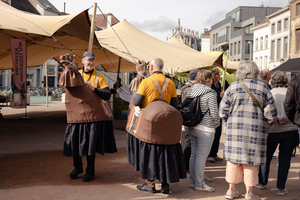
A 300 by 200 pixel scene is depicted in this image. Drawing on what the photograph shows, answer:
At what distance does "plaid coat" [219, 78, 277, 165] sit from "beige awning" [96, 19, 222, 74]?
7599 mm

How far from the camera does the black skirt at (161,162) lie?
4695mm

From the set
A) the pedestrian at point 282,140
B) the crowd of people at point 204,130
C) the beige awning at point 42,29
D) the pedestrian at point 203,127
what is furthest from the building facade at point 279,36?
the pedestrian at point 203,127

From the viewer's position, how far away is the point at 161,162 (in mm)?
4691

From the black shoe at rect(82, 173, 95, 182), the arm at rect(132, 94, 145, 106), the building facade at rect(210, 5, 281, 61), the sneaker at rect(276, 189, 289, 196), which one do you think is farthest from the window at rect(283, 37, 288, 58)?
the arm at rect(132, 94, 145, 106)

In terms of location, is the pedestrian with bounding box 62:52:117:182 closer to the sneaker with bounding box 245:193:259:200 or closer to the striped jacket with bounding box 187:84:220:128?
the striped jacket with bounding box 187:84:220:128

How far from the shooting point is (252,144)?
179 inches

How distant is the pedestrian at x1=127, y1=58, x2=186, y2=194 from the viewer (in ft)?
15.4

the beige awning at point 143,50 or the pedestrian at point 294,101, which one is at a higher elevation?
the beige awning at point 143,50

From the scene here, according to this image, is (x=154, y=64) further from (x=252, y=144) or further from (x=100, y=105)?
(x=252, y=144)

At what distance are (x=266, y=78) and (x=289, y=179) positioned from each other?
1682 millimetres

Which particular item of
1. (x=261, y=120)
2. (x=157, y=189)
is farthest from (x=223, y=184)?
(x=261, y=120)

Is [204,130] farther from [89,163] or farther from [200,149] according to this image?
[89,163]

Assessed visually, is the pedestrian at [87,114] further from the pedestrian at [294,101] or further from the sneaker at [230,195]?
the pedestrian at [294,101]

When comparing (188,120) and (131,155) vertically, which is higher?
(188,120)
